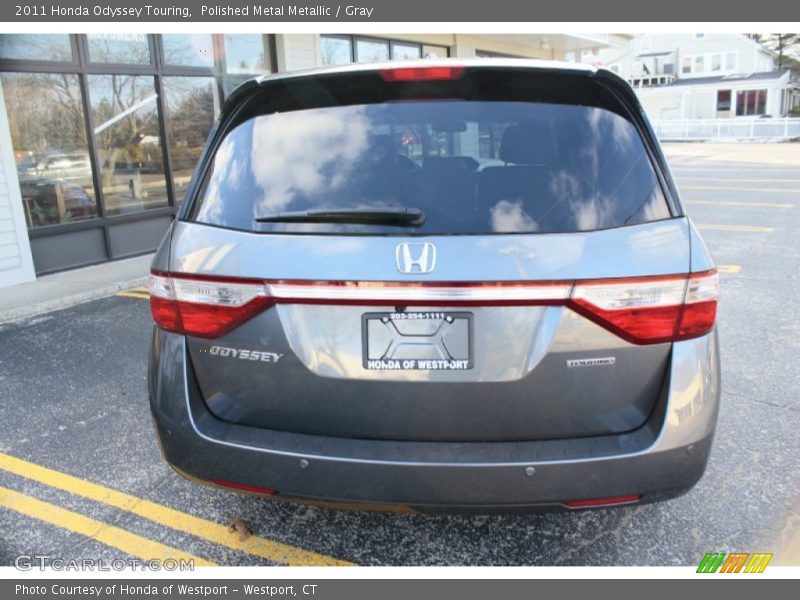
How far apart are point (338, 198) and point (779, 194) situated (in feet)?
47.8

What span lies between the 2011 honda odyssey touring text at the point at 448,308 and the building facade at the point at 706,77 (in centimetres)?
4431

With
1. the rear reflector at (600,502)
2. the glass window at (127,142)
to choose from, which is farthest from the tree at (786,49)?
the rear reflector at (600,502)

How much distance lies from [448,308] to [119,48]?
8579 millimetres

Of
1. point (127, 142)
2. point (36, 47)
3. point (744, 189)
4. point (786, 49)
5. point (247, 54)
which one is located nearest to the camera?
point (36, 47)

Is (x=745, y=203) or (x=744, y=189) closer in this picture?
(x=745, y=203)

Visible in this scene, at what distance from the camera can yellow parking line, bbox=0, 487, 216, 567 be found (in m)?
2.67

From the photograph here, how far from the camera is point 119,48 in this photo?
881 cm

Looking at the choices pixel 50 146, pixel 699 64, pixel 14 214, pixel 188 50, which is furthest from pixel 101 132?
pixel 699 64

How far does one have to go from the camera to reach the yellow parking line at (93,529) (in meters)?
2.67

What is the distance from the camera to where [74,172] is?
8.57 meters

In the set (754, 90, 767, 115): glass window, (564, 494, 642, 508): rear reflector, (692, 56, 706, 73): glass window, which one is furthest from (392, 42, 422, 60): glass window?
(692, 56, 706, 73): glass window

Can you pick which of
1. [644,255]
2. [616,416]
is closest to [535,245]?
[644,255]

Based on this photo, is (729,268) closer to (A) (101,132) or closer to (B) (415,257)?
(B) (415,257)

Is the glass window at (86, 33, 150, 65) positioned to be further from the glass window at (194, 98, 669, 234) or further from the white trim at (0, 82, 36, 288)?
the glass window at (194, 98, 669, 234)
